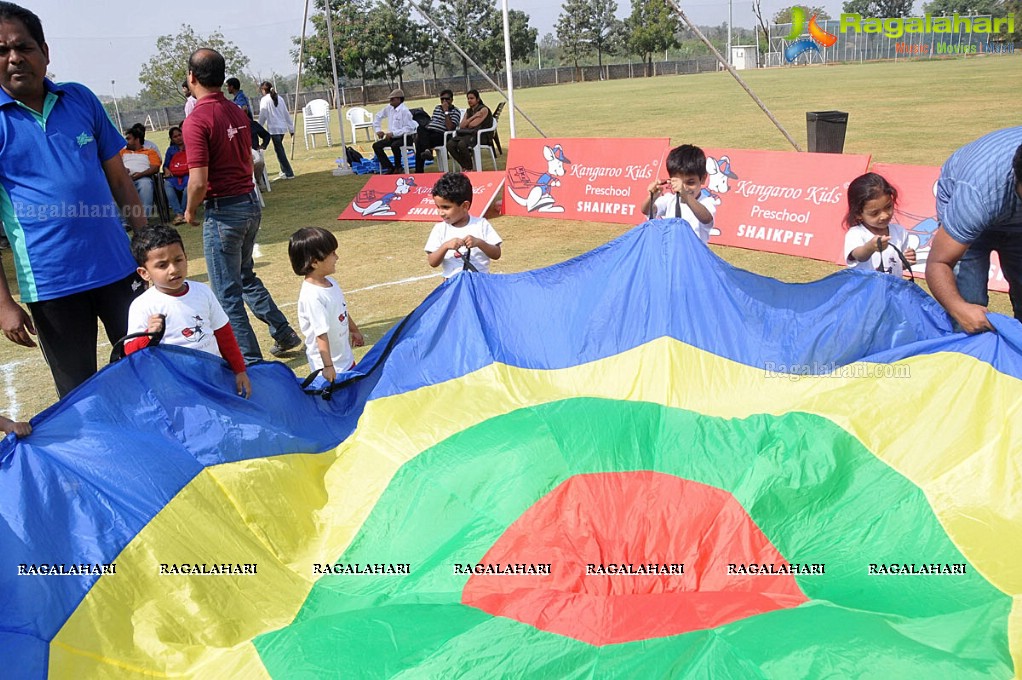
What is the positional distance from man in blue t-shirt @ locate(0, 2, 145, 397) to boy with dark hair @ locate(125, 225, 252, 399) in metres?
0.15

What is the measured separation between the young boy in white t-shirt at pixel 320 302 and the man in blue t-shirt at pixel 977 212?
2.59m

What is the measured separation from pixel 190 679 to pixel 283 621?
12.6 inches

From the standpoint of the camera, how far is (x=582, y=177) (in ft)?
31.3

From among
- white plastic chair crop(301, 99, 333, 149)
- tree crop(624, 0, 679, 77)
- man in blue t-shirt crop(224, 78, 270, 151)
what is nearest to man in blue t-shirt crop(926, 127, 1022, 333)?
man in blue t-shirt crop(224, 78, 270, 151)

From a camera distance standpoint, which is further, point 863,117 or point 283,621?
point 863,117

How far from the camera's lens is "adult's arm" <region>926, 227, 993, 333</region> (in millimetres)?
3117

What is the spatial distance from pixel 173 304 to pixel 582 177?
6.83 metres

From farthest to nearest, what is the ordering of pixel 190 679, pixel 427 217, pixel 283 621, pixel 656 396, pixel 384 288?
1. pixel 427 217
2. pixel 384 288
3. pixel 656 396
4. pixel 283 621
5. pixel 190 679

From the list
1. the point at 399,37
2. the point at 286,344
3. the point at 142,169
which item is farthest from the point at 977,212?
the point at 399,37

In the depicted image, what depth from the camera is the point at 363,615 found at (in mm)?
2270

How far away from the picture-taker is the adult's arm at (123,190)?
3.46 metres

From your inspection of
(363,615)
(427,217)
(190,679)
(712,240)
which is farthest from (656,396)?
(427,217)

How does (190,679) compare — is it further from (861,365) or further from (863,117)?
(863,117)

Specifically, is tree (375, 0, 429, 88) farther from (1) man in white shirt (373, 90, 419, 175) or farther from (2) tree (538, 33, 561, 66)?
(1) man in white shirt (373, 90, 419, 175)
